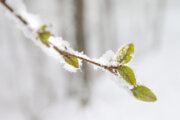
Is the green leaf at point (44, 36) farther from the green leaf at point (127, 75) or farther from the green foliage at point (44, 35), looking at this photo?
the green leaf at point (127, 75)

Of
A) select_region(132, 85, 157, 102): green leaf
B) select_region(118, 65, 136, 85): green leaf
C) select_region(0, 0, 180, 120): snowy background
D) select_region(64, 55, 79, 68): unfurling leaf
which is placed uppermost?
select_region(0, 0, 180, 120): snowy background

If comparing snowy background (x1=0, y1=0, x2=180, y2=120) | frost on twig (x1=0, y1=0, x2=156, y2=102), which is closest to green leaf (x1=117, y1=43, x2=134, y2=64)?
frost on twig (x1=0, y1=0, x2=156, y2=102)

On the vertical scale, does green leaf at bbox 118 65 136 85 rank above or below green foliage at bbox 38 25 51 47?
below

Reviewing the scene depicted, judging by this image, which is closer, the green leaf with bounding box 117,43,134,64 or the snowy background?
the green leaf with bounding box 117,43,134,64

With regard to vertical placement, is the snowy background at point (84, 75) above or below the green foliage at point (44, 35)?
above

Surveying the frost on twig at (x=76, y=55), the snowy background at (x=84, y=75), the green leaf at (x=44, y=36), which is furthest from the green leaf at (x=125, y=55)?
the snowy background at (x=84, y=75)

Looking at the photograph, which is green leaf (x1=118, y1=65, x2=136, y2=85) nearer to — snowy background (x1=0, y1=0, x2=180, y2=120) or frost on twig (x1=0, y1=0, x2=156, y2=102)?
frost on twig (x1=0, y1=0, x2=156, y2=102)

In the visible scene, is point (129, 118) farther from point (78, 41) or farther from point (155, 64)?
point (155, 64)
